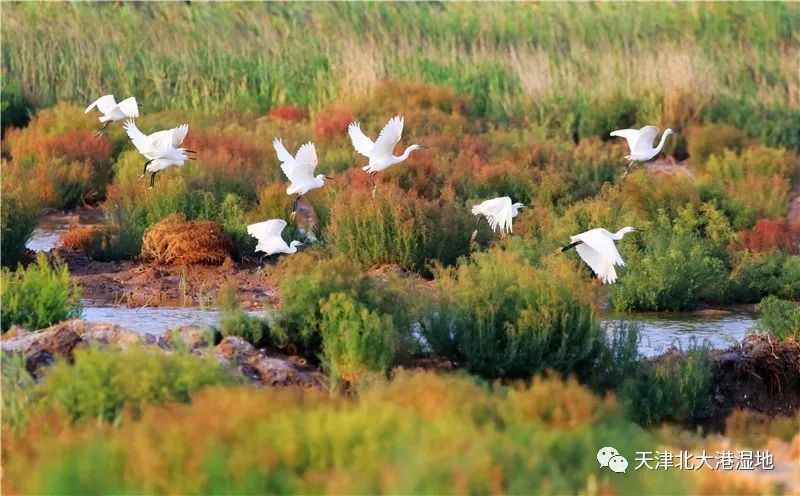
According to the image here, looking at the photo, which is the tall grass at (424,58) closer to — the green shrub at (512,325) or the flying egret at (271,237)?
the flying egret at (271,237)

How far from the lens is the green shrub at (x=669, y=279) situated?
12.1 m

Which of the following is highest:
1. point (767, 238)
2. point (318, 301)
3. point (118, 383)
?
point (118, 383)

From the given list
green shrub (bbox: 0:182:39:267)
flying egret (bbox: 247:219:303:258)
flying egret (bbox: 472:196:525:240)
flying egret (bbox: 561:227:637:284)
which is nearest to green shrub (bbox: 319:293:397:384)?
flying egret (bbox: 561:227:637:284)

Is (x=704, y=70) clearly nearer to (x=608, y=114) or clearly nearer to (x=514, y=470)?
(x=608, y=114)

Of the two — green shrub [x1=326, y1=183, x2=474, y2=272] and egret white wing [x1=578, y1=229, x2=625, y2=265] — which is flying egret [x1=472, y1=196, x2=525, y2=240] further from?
egret white wing [x1=578, y1=229, x2=625, y2=265]

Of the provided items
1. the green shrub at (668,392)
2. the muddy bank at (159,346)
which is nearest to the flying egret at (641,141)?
the green shrub at (668,392)

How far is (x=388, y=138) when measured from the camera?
42.6ft

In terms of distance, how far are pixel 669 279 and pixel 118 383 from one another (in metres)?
6.20

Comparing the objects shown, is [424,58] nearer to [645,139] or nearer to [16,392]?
[645,139]

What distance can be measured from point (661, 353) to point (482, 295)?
1.71 m

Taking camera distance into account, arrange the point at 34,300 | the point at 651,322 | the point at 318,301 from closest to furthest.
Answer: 1. the point at 318,301
2. the point at 34,300
3. the point at 651,322

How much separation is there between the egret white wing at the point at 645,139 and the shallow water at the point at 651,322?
274 centimetres

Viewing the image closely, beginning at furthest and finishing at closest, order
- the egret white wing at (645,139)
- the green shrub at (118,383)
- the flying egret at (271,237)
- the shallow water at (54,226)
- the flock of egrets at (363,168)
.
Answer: the shallow water at (54,226)
the egret white wing at (645,139)
the flying egret at (271,237)
the flock of egrets at (363,168)
the green shrub at (118,383)

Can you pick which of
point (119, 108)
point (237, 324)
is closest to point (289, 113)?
point (119, 108)
